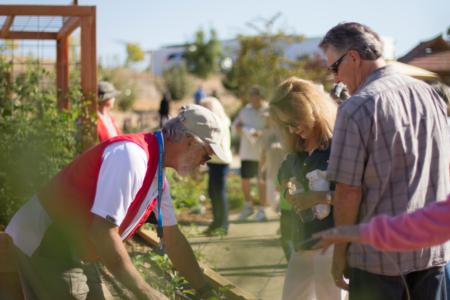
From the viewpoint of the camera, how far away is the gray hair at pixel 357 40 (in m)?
3.19

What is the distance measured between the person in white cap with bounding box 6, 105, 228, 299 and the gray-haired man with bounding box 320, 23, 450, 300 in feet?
2.15

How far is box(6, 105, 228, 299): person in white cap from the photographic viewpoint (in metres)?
3.03

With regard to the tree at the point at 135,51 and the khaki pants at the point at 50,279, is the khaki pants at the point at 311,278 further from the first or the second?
the tree at the point at 135,51

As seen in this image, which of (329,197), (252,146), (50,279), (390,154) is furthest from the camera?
(252,146)

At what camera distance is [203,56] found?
44.1 meters

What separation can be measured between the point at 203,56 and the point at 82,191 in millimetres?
41297

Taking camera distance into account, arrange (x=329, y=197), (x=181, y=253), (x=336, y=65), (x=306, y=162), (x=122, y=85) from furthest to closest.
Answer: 1. (x=122, y=85)
2. (x=306, y=162)
3. (x=181, y=253)
4. (x=329, y=197)
5. (x=336, y=65)

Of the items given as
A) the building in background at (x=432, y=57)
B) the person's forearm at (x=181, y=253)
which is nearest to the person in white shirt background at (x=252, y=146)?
the building in background at (x=432, y=57)

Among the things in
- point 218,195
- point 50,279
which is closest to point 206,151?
point 50,279

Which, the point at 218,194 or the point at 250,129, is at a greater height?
the point at 250,129

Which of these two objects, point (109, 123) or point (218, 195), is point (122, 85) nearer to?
point (218, 195)

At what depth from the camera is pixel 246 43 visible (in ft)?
68.2

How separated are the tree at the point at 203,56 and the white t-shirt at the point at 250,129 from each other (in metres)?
33.6

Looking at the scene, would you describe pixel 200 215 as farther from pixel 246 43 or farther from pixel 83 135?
pixel 246 43
